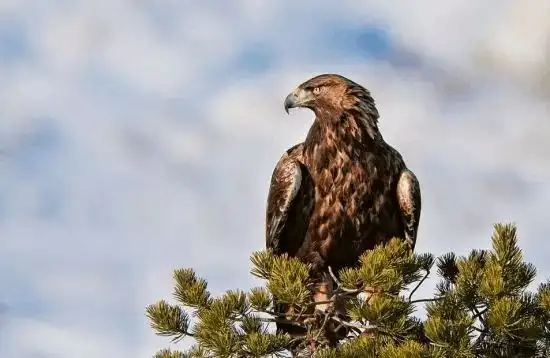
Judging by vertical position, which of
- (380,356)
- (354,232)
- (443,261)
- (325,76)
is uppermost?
(325,76)

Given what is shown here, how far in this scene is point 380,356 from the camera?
6.70 meters

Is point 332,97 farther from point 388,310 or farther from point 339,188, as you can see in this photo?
point 388,310

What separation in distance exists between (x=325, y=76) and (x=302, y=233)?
1.56m

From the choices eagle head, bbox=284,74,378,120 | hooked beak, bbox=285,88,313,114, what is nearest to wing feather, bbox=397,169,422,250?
eagle head, bbox=284,74,378,120

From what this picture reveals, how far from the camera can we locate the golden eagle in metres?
10.0

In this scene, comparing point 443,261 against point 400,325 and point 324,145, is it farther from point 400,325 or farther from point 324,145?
point 324,145

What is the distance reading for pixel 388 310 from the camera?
686 cm

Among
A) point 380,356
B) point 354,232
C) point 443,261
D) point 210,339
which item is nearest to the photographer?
point 380,356

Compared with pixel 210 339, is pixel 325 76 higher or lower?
higher

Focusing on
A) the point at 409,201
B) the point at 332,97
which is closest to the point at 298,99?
the point at 332,97

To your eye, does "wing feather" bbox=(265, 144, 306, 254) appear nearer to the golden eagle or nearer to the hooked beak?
the golden eagle

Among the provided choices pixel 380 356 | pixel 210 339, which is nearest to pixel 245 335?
pixel 210 339

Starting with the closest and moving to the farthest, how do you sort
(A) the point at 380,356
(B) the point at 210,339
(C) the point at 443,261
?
1. (A) the point at 380,356
2. (B) the point at 210,339
3. (C) the point at 443,261

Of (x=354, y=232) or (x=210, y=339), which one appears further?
(x=354, y=232)
